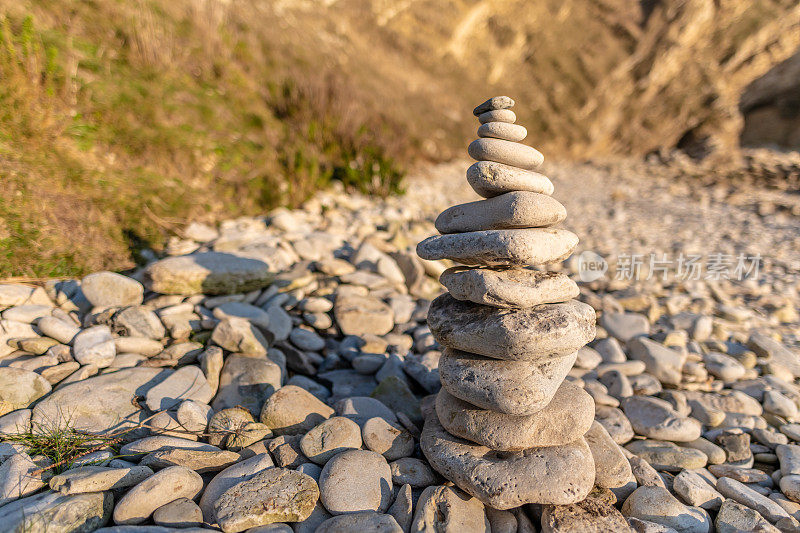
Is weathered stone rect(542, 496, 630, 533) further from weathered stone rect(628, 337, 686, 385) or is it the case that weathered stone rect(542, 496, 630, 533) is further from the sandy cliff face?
the sandy cliff face

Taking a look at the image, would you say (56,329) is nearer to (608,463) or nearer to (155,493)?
(155,493)

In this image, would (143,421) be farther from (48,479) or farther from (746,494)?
(746,494)

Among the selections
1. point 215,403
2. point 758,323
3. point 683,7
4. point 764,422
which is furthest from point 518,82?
point 215,403

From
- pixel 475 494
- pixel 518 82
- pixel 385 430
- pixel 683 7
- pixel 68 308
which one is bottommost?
pixel 475 494

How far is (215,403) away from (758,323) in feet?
15.7

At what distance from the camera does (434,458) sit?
78.5 inches

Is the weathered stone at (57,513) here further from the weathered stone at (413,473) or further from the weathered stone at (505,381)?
the weathered stone at (505,381)

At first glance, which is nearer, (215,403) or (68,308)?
(215,403)

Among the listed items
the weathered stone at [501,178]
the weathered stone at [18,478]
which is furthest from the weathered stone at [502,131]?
the weathered stone at [18,478]

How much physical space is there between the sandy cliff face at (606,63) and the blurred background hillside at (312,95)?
0.05 m

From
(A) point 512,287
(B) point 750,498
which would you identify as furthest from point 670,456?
(A) point 512,287

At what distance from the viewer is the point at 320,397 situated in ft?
8.63

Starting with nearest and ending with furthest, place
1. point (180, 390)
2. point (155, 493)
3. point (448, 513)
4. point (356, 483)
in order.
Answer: point (155, 493), point (448, 513), point (356, 483), point (180, 390)

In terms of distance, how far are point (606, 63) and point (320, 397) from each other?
1588 centimetres
